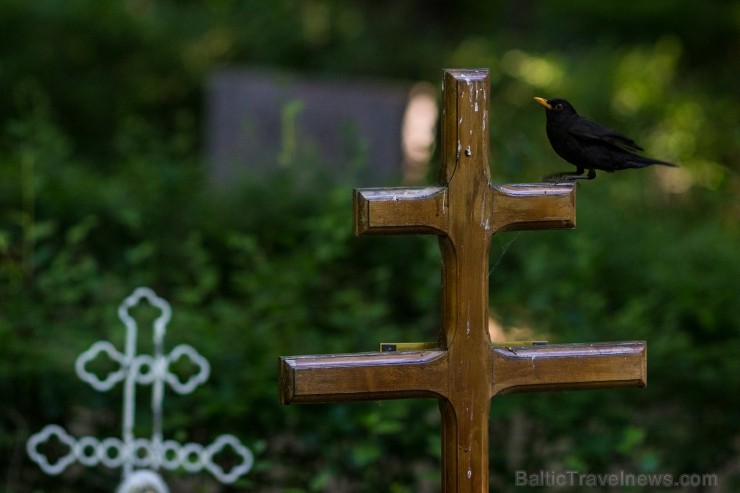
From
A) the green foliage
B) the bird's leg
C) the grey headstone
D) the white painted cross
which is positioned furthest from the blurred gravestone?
the bird's leg

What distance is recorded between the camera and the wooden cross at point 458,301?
2506mm

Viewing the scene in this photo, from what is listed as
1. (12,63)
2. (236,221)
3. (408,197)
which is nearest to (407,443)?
(408,197)

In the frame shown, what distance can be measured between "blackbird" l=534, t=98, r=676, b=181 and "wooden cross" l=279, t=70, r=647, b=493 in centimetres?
10

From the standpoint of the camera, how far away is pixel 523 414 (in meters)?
3.94

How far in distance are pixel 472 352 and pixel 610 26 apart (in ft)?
53.9

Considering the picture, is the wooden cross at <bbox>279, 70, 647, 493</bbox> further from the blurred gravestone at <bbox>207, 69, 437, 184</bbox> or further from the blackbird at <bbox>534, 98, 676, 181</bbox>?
the blurred gravestone at <bbox>207, 69, 437, 184</bbox>

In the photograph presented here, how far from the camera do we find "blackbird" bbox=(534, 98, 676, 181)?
2.63 m

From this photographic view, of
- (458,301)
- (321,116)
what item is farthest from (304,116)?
(458,301)

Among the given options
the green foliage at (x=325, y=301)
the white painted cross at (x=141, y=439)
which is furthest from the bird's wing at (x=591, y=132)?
the white painted cross at (x=141, y=439)

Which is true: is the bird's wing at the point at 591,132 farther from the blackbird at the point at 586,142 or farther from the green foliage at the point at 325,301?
the green foliage at the point at 325,301

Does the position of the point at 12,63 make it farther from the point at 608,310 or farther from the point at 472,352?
the point at 472,352

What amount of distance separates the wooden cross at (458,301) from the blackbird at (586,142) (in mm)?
97

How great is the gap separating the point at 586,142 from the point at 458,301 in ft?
1.48

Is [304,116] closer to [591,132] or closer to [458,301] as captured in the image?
[591,132]
